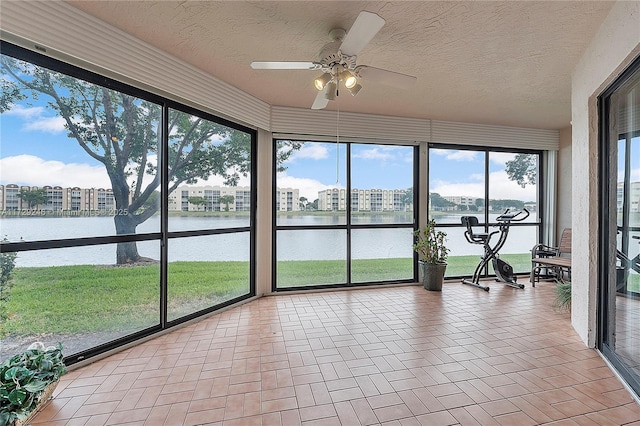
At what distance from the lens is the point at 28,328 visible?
2.46 metres

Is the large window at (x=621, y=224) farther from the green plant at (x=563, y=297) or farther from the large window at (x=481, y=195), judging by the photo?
the large window at (x=481, y=195)

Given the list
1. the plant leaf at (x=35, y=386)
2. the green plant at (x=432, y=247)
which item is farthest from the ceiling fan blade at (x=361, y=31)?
the green plant at (x=432, y=247)

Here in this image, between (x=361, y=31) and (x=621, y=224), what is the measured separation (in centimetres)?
256

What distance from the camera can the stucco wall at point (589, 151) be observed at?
91.3 inches

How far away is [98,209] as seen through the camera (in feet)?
9.41

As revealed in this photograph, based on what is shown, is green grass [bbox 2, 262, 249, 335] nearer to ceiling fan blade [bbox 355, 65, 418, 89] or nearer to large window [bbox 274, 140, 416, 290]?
large window [bbox 274, 140, 416, 290]

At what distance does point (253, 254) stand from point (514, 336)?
340 centimetres

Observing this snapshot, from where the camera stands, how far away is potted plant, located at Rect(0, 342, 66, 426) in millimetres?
1812

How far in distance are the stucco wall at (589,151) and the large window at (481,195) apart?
2486 mm

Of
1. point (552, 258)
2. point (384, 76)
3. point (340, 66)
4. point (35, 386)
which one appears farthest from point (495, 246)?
point (35, 386)

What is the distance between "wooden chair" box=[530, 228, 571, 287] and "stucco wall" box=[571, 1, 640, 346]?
2064 millimetres

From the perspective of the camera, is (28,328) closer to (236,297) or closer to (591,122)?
(236,297)

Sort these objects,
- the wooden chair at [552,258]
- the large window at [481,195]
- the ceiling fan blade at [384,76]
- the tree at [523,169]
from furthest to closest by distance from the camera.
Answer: the tree at [523,169] → the large window at [481,195] → the wooden chair at [552,258] → the ceiling fan blade at [384,76]

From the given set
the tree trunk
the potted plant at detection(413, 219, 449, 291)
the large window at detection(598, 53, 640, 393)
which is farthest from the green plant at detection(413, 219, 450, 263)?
the tree trunk
